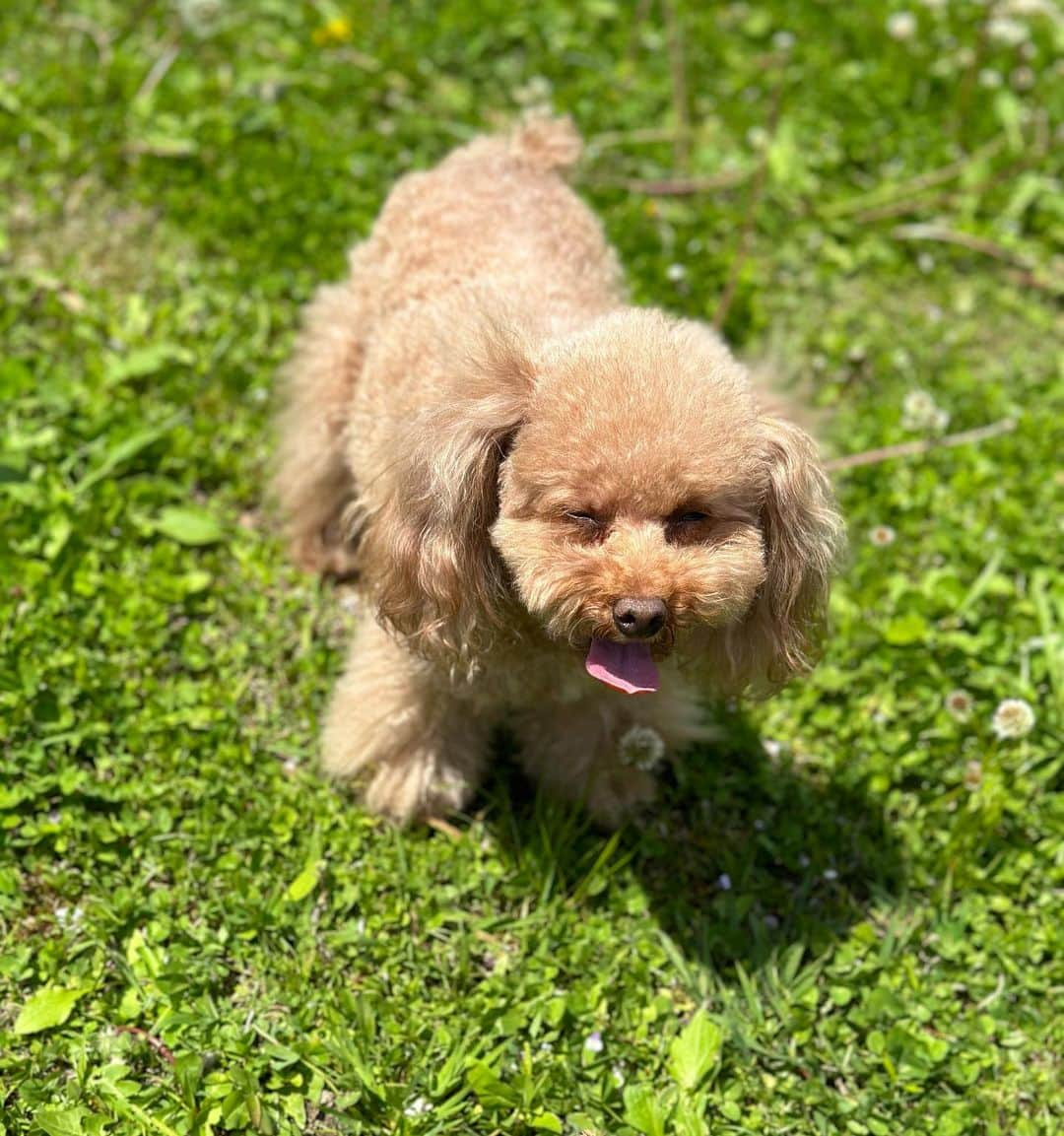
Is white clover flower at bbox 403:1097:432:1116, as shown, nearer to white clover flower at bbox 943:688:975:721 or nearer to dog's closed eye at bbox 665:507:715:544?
dog's closed eye at bbox 665:507:715:544

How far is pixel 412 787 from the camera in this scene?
3123 mm

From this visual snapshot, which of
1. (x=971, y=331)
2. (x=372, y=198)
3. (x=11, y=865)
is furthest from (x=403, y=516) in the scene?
(x=971, y=331)

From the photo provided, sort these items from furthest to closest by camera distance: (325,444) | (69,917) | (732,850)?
(325,444), (732,850), (69,917)

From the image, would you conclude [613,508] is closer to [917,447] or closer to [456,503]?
[456,503]

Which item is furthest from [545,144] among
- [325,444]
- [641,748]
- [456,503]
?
[641,748]

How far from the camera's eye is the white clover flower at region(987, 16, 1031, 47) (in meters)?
5.46

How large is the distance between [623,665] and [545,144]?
206 centimetres

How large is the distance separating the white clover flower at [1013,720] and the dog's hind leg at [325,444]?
194 centimetres

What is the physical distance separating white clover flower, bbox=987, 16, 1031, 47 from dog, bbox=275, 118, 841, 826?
2.99 m

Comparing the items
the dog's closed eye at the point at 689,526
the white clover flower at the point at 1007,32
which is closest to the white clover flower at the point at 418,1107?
the dog's closed eye at the point at 689,526

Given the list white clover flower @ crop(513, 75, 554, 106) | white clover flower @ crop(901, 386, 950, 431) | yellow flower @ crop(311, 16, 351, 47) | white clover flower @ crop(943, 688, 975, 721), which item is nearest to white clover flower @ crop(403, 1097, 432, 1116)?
white clover flower @ crop(943, 688, 975, 721)

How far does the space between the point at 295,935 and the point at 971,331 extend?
3.55 m

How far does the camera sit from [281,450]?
3891 mm

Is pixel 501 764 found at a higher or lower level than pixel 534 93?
lower
